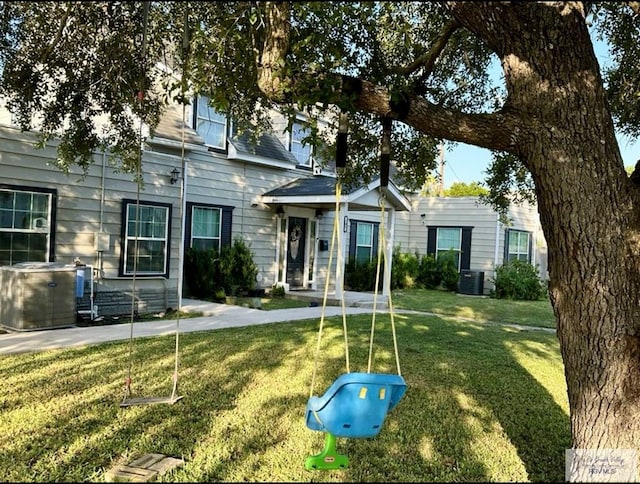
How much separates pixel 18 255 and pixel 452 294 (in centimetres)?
1271

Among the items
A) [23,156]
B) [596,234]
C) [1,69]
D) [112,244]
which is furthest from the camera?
[112,244]

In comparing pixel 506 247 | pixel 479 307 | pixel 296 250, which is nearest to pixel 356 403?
pixel 479 307

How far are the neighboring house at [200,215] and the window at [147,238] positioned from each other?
2cm

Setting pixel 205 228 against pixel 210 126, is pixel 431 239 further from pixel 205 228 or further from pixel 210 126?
pixel 210 126

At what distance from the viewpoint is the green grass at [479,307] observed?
11.8 m

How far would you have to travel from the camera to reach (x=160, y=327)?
8.73 meters

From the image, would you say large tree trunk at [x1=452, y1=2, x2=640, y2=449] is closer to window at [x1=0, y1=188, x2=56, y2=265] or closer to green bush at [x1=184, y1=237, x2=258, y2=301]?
window at [x1=0, y1=188, x2=56, y2=265]

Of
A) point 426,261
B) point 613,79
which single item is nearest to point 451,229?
point 426,261

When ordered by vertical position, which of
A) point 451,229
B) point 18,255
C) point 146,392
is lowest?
point 146,392

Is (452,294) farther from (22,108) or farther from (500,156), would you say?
(22,108)

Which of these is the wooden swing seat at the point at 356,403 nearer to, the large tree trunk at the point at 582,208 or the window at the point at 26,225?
the large tree trunk at the point at 582,208

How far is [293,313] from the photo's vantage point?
36.1 ft

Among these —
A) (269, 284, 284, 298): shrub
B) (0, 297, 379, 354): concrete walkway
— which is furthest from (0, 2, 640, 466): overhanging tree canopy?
(269, 284, 284, 298): shrub

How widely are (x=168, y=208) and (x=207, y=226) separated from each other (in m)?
2.16
